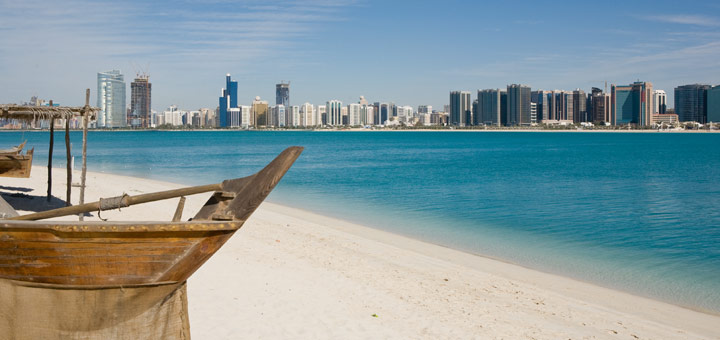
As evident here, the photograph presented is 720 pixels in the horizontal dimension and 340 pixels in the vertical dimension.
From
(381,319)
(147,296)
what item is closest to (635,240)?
(381,319)

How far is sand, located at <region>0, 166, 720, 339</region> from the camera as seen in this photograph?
22.1 ft

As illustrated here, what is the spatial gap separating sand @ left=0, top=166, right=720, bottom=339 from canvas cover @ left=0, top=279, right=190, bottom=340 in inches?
64.6

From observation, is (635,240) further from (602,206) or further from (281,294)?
(281,294)

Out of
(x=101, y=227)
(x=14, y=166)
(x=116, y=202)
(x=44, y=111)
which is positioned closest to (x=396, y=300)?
(x=116, y=202)

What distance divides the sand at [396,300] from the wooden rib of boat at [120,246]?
1.96 metres

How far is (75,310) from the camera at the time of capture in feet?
14.7

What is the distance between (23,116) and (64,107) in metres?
1.54

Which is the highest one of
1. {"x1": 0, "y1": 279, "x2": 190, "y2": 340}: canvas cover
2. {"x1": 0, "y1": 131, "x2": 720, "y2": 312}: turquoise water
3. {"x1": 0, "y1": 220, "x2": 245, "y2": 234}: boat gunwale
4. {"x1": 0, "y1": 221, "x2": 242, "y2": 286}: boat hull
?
{"x1": 0, "y1": 220, "x2": 245, "y2": 234}: boat gunwale

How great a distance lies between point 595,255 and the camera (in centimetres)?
1336

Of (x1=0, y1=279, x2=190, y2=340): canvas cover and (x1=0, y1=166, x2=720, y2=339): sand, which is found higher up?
(x1=0, y1=279, x2=190, y2=340): canvas cover

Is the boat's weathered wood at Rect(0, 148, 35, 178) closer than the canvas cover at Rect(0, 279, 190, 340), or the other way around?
the canvas cover at Rect(0, 279, 190, 340)

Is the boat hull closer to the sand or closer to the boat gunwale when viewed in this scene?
the boat gunwale

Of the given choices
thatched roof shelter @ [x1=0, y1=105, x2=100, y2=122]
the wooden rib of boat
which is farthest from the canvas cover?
thatched roof shelter @ [x1=0, y1=105, x2=100, y2=122]

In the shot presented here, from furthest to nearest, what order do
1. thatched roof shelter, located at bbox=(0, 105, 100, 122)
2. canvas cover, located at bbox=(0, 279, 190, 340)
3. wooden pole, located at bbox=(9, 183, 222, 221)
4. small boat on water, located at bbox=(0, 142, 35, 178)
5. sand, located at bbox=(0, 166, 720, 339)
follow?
small boat on water, located at bbox=(0, 142, 35, 178), thatched roof shelter, located at bbox=(0, 105, 100, 122), sand, located at bbox=(0, 166, 720, 339), wooden pole, located at bbox=(9, 183, 222, 221), canvas cover, located at bbox=(0, 279, 190, 340)
